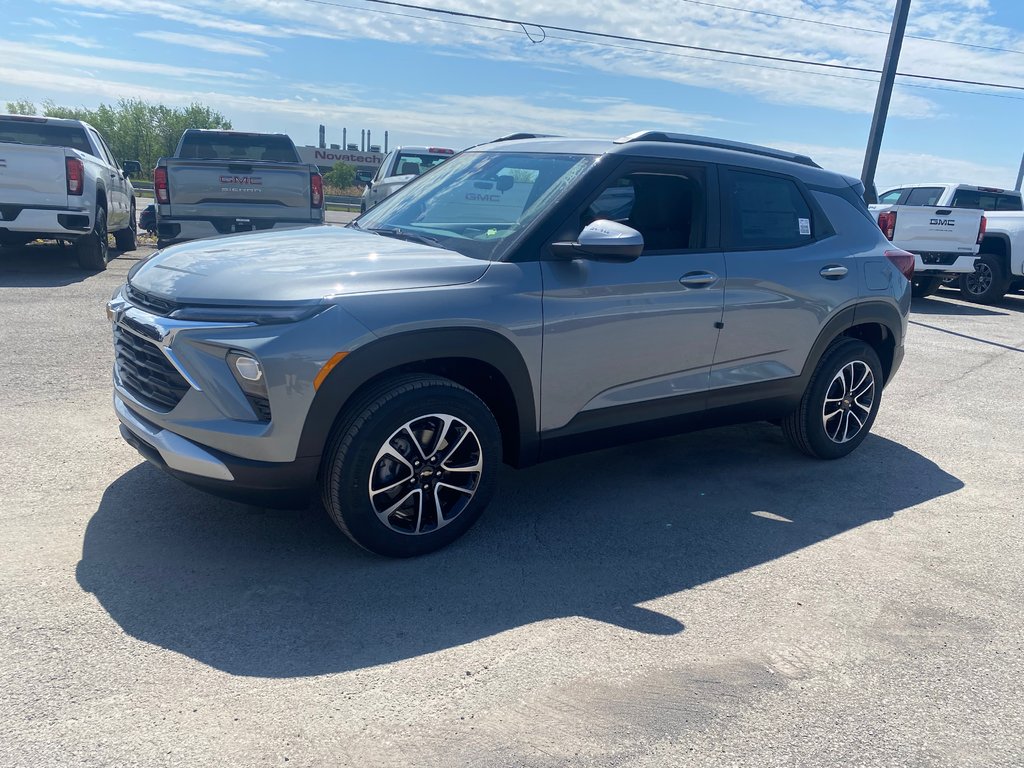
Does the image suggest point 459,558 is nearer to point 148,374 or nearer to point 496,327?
point 496,327

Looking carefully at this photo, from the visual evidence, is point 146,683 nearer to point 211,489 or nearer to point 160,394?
point 211,489

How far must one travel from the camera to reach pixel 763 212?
16.2 ft

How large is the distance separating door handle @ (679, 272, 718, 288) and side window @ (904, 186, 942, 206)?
12.7 metres

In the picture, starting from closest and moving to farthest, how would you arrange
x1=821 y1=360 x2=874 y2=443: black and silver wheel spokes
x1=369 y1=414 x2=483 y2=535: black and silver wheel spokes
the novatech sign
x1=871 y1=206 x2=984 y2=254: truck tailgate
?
x1=369 y1=414 x2=483 y2=535: black and silver wheel spokes, x1=821 y1=360 x2=874 y2=443: black and silver wheel spokes, x1=871 y1=206 x2=984 y2=254: truck tailgate, the novatech sign

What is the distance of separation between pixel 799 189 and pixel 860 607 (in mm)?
2651

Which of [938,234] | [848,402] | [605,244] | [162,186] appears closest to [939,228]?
[938,234]

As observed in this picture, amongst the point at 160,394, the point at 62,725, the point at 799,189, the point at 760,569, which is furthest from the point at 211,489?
the point at 799,189

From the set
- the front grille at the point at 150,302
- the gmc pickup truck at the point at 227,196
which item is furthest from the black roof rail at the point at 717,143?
the gmc pickup truck at the point at 227,196

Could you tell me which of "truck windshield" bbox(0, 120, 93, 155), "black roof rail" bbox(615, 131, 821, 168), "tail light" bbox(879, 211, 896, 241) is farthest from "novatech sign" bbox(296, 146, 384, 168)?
"black roof rail" bbox(615, 131, 821, 168)

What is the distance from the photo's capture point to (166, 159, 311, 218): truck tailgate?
33.9 feet

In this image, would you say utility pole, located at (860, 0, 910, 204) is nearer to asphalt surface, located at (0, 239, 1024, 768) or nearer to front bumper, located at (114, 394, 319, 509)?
asphalt surface, located at (0, 239, 1024, 768)

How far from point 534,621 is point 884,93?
15.6 m

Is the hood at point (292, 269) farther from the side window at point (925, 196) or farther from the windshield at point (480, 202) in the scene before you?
the side window at point (925, 196)

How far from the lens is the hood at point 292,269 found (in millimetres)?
3451
